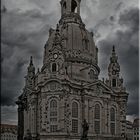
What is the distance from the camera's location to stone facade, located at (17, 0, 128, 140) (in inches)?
2611

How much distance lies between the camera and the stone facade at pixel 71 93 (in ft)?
218

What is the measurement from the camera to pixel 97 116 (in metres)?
71.2

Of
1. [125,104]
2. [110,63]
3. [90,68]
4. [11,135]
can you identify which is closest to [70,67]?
[90,68]

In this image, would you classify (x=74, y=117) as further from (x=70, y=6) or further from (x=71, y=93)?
(x=70, y=6)

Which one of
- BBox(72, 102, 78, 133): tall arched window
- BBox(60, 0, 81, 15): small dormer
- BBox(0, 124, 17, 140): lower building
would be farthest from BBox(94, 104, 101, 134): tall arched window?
BBox(0, 124, 17, 140): lower building

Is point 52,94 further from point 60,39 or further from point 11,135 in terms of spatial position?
point 11,135

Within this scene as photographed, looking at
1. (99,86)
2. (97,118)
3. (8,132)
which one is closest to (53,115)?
(97,118)

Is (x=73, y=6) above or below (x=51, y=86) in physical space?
above

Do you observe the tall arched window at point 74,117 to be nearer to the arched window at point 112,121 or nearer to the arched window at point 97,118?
the arched window at point 97,118

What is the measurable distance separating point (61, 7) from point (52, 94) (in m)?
28.7

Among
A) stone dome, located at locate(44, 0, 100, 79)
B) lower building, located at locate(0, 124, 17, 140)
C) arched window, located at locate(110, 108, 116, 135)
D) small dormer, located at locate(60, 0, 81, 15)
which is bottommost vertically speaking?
lower building, located at locate(0, 124, 17, 140)

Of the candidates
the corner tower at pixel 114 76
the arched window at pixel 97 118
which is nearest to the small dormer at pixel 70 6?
the corner tower at pixel 114 76

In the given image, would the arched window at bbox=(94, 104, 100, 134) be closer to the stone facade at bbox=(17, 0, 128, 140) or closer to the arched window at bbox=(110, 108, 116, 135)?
the stone facade at bbox=(17, 0, 128, 140)

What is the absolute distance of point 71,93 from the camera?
68562 millimetres
